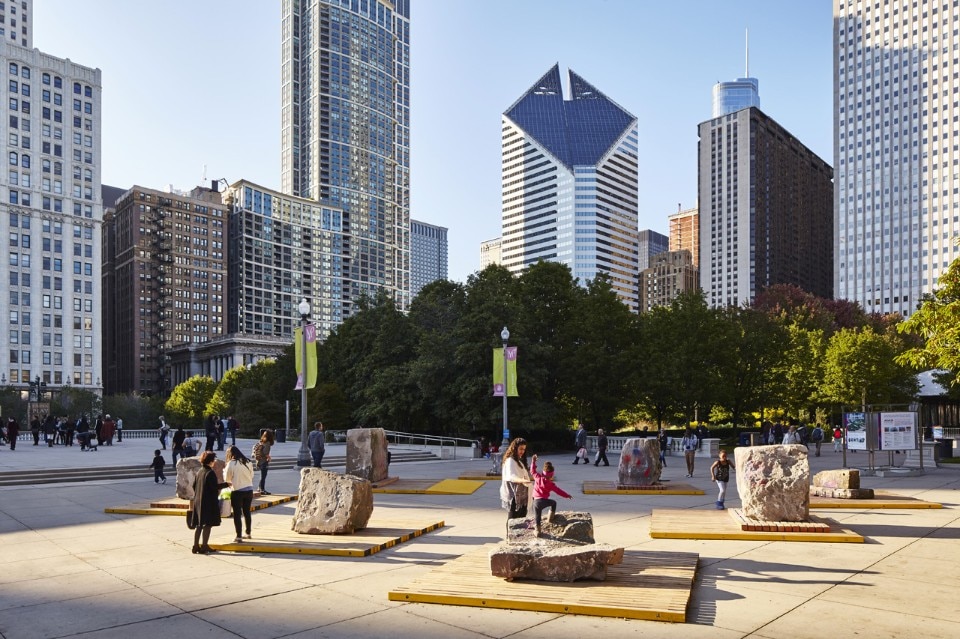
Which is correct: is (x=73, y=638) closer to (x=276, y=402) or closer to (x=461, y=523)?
(x=461, y=523)

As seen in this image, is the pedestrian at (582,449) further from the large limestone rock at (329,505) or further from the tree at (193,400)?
the tree at (193,400)

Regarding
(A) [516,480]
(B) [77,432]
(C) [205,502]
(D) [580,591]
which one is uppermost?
(A) [516,480]

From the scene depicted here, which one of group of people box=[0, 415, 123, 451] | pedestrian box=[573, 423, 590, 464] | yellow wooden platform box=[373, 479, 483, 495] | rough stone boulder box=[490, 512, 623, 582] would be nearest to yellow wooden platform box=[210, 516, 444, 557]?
rough stone boulder box=[490, 512, 623, 582]

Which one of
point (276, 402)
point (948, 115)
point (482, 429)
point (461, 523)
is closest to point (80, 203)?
point (276, 402)

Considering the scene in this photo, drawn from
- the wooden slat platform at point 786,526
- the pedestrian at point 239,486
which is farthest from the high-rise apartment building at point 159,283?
the wooden slat platform at point 786,526

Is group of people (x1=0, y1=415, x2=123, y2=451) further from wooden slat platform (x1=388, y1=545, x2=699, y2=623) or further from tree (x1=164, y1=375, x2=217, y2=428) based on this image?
tree (x1=164, y1=375, x2=217, y2=428)

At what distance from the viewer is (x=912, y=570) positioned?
11.3 meters

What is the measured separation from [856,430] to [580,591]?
22.1 m

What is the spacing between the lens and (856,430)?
27938mm

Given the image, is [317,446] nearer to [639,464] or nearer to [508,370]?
[508,370]

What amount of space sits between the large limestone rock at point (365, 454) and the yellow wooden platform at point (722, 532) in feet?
34.7

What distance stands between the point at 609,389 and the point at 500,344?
792 centimetres

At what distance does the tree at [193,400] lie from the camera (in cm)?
11894

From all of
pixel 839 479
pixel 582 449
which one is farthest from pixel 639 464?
pixel 582 449
